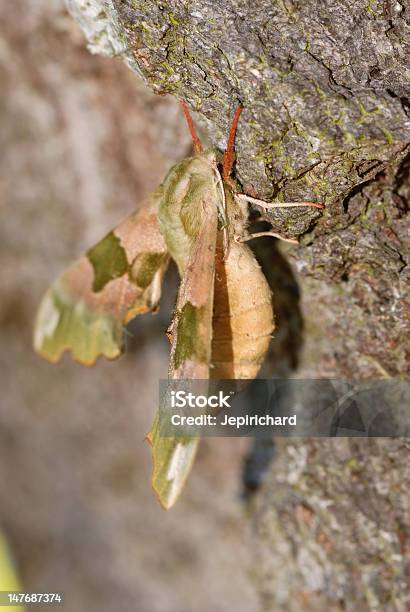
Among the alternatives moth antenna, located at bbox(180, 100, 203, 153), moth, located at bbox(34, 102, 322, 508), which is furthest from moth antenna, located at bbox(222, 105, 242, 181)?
moth antenna, located at bbox(180, 100, 203, 153)

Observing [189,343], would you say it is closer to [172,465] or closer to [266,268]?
[172,465]

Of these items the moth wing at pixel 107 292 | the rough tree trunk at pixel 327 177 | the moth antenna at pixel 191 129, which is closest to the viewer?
the rough tree trunk at pixel 327 177

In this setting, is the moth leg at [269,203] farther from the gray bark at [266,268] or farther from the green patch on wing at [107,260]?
the green patch on wing at [107,260]

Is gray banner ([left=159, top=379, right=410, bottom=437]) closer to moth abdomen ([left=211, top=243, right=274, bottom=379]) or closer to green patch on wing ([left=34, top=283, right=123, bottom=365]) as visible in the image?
moth abdomen ([left=211, top=243, right=274, bottom=379])

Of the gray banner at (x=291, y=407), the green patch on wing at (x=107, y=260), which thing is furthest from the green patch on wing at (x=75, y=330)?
the gray banner at (x=291, y=407)

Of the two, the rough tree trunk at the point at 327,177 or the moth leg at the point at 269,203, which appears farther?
the moth leg at the point at 269,203

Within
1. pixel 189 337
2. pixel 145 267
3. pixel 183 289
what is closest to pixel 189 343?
pixel 189 337

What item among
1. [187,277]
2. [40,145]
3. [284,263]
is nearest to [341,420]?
[284,263]
